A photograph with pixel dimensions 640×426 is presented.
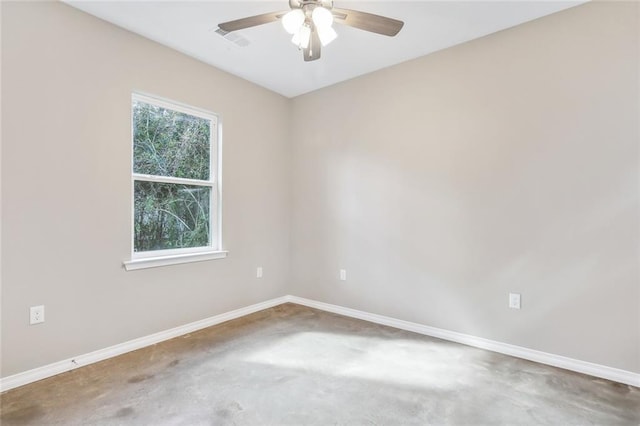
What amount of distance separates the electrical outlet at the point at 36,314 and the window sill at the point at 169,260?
0.58 meters

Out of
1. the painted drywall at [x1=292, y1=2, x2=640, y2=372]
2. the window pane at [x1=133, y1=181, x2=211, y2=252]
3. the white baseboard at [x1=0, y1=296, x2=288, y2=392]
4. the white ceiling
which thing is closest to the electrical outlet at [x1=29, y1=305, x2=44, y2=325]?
the white baseboard at [x1=0, y1=296, x2=288, y2=392]

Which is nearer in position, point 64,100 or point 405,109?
point 64,100

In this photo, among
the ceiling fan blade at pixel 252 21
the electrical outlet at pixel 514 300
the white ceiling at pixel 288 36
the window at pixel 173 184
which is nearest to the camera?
the ceiling fan blade at pixel 252 21

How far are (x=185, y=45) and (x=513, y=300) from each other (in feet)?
11.5

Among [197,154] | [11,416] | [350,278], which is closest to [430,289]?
[350,278]

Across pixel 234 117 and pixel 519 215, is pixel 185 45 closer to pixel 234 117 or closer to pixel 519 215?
pixel 234 117

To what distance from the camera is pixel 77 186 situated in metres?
2.38

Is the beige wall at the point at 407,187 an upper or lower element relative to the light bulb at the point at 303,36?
lower

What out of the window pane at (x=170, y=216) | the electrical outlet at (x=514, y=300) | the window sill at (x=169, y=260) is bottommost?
the electrical outlet at (x=514, y=300)

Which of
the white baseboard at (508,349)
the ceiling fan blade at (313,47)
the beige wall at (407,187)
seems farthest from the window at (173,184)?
the white baseboard at (508,349)

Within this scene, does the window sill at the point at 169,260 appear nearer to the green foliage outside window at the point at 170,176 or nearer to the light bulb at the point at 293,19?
the green foliage outside window at the point at 170,176

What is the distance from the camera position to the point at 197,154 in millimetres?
3283

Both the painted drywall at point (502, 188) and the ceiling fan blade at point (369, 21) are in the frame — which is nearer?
the ceiling fan blade at point (369, 21)

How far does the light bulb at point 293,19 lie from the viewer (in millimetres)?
1828
